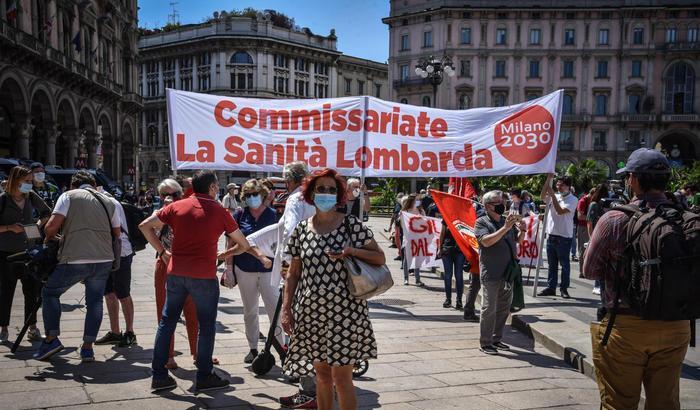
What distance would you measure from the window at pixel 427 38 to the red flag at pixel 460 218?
56017 millimetres

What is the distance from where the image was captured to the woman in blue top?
18.6 feet

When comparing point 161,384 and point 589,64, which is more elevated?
point 589,64

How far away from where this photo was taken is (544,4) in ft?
196

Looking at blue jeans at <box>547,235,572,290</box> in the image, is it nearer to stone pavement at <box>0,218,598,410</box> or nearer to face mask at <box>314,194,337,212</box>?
stone pavement at <box>0,218,598,410</box>

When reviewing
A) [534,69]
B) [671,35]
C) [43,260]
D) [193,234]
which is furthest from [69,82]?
[671,35]

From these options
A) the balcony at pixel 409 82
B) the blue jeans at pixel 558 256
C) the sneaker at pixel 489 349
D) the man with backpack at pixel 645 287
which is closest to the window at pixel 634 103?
the balcony at pixel 409 82

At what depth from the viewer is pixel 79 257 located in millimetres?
5660

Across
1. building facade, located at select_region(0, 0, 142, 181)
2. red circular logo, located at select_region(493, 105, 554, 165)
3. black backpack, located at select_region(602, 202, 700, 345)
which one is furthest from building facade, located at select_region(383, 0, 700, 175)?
black backpack, located at select_region(602, 202, 700, 345)

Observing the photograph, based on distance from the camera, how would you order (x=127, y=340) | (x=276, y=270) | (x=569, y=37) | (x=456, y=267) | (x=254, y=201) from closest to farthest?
(x=276, y=270) → (x=254, y=201) → (x=127, y=340) → (x=456, y=267) → (x=569, y=37)

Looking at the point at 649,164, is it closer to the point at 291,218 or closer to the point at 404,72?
the point at 291,218

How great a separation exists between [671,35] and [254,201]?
64.1 meters

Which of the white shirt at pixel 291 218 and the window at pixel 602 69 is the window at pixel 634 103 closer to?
the window at pixel 602 69

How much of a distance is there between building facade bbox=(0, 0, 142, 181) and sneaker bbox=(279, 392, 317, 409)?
27175mm

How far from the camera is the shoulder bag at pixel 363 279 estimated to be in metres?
3.69
